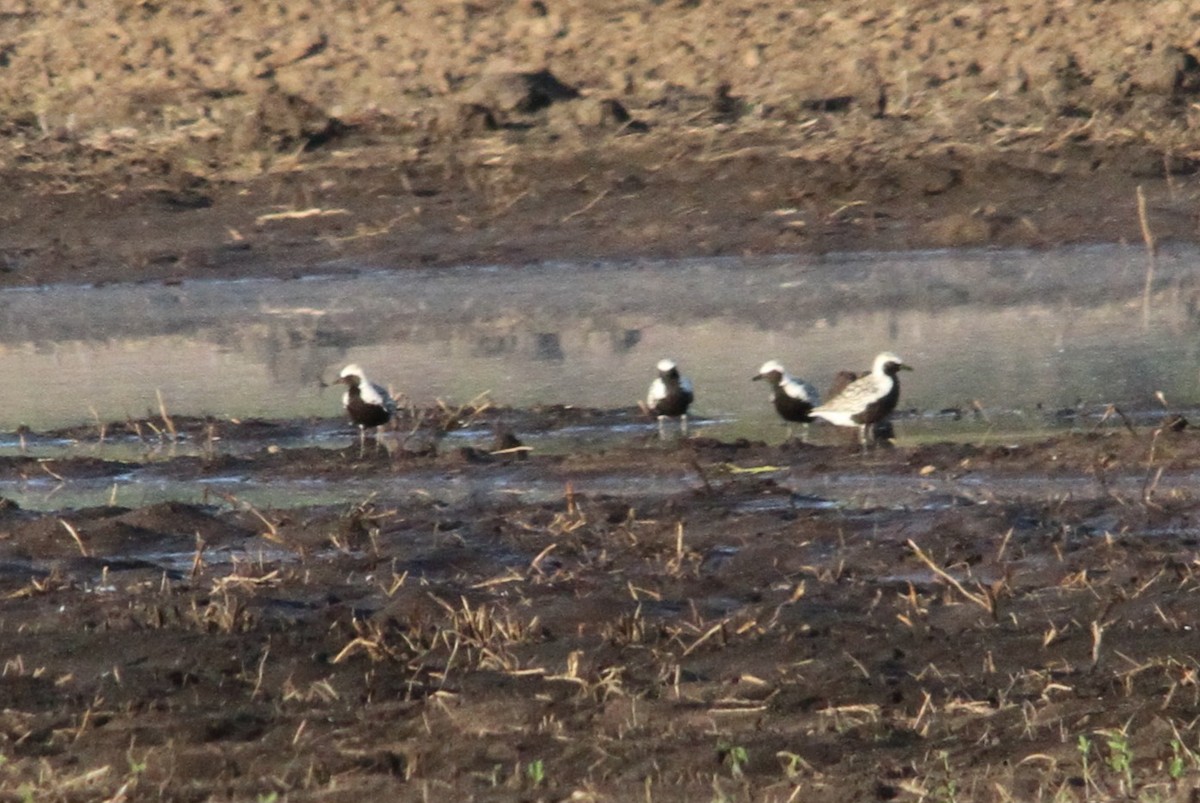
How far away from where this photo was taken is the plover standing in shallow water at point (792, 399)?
43.9 feet

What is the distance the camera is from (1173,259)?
63.5 ft

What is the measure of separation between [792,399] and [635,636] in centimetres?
617

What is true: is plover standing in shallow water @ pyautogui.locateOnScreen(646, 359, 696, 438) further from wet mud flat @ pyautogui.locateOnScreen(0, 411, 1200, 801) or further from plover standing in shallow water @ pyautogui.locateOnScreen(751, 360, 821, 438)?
wet mud flat @ pyautogui.locateOnScreen(0, 411, 1200, 801)

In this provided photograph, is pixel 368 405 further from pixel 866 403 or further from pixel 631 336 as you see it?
pixel 631 336

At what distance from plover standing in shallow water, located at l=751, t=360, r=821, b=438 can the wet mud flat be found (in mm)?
1854

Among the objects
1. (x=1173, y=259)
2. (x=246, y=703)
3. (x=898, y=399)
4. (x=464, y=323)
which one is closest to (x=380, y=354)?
(x=464, y=323)

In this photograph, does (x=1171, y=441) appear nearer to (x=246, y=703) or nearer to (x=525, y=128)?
(x=246, y=703)

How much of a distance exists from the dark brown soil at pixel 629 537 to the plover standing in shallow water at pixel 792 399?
231 millimetres

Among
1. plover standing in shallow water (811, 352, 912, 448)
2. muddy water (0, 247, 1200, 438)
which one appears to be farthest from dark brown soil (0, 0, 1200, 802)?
muddy water (0, 247, 1200, 438)

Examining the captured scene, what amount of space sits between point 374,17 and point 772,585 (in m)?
18.4

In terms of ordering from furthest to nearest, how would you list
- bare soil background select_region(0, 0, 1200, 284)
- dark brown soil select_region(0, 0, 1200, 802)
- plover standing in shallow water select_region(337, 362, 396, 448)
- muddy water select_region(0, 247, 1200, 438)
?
bare soil background select_region(0, 0, 1200, 284) → muddy water select_region(0, 247, 1200, 438) → plover standing in shallow water select_region(337, 362, 396, 448) → dark brown soil select_region(0, 0, 1200, 802)

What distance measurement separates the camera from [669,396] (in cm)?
1314

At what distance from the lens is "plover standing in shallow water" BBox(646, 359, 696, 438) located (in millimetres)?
13141

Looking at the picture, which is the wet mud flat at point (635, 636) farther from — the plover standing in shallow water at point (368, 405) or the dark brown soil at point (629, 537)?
the plover standing in shallow water at point (368, 405)
